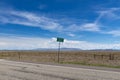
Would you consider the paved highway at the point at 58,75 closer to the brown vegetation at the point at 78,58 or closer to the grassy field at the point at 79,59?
the grassy field at the point at 79,59

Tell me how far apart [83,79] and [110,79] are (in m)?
1.28

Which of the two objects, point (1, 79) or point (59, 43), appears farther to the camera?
point (59, 43)

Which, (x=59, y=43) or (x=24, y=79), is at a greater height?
(x=59, y=43)

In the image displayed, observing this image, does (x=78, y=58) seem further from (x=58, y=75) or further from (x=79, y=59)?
(x=58, y=75)

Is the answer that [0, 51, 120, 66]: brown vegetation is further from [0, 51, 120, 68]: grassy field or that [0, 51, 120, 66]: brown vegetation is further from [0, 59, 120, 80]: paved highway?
[0, 59, 120, 80]: paved highway

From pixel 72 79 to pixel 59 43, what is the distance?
13.9m

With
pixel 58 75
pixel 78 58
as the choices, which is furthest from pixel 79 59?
pixel 58 75

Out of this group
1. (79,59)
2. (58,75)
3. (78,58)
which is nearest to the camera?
(58,75)

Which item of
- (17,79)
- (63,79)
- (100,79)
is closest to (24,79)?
(17,79)

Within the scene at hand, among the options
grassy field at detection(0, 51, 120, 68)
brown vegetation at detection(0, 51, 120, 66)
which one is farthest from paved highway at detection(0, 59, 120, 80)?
brown vegetation at detection(0, 51, 120, 66)

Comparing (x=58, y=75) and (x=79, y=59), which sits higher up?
(x=58, y=75)

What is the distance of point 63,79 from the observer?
923 cm

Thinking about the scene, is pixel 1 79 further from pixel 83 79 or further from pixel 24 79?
pixel 83 79

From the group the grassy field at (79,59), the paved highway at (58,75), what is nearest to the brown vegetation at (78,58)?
the grassy field at (79,59)
